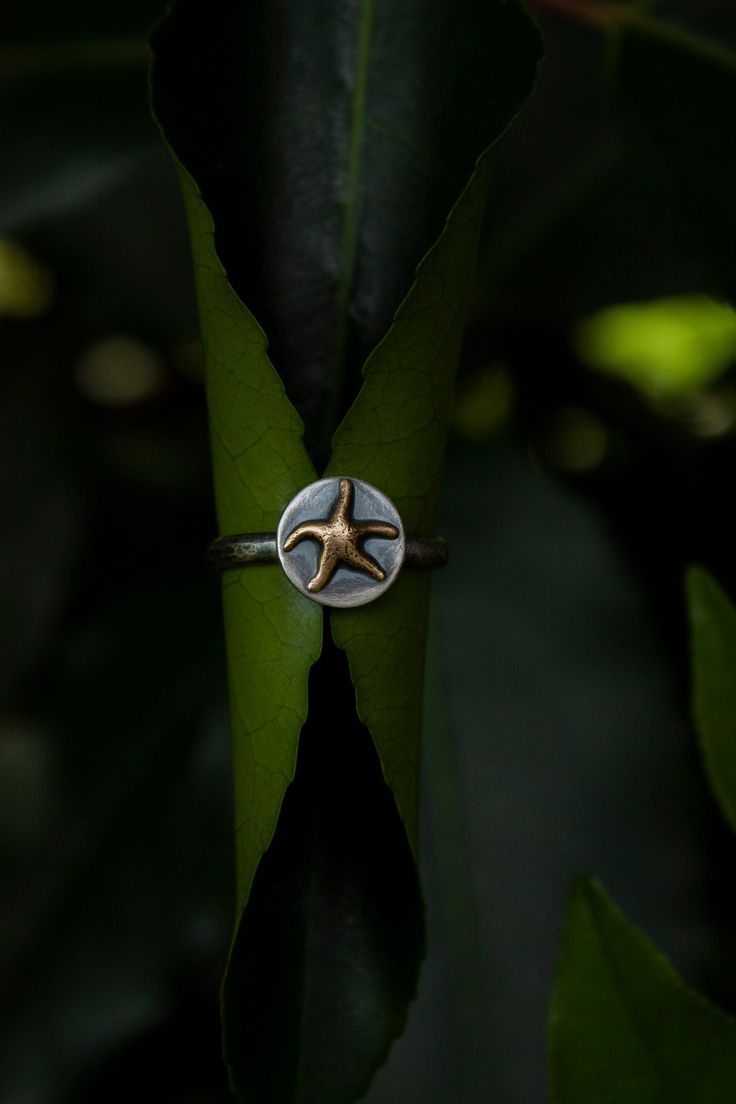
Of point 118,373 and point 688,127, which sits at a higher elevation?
point 688,127

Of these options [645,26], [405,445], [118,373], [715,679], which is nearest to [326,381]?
[405,445]

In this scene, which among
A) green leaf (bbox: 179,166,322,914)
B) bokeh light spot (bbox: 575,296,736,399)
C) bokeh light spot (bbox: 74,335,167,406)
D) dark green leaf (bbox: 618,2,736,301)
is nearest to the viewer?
green leaf (bbox: 179,166,322,914)

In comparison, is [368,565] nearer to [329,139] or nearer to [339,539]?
[339,539]

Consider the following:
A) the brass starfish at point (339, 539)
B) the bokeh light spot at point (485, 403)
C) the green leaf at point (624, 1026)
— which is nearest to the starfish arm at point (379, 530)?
the brass starfish at point (339, 539)

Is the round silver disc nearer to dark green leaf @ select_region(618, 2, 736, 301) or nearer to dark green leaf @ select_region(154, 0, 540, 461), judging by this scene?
dark green leaf @ select_region(154, 0, 540, 461)

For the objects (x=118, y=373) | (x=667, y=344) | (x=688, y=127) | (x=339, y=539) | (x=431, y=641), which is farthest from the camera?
(x=667, y=344)

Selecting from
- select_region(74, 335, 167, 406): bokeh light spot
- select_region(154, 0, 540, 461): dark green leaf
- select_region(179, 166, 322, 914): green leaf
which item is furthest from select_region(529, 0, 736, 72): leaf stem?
select_region(74, 335, 167, 406): bokeh light spot
